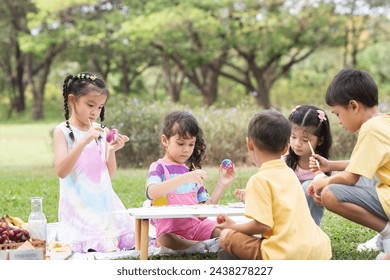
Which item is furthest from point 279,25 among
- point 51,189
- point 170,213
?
point 170,213

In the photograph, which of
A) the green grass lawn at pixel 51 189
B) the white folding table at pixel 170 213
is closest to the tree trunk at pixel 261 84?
the green grass lawn at pixel 51 189

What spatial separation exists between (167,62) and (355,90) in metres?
18.4

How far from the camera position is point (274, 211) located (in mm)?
2836

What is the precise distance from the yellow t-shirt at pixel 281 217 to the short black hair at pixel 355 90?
2.29ft

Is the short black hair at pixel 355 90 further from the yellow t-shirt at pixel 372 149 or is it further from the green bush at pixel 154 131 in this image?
the green bush at pixel 154 131

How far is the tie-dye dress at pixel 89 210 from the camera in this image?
391 cm

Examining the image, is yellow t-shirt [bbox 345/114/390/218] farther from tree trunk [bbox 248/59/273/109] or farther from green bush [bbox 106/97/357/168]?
tree trunk [bbox 248/59/273/109]

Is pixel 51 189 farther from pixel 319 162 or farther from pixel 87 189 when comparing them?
pixel 319 162

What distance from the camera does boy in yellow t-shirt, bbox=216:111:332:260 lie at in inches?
111

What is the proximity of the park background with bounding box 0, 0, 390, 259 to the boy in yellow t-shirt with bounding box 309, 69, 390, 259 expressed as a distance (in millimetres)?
1246

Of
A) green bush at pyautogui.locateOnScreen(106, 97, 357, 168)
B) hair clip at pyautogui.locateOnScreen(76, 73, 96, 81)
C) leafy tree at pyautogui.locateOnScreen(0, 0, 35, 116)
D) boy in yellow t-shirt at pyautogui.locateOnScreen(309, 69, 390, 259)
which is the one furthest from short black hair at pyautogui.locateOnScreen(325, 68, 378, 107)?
leafy tree at pyautogui.locateOnScreen(0, 0, 35, 116)
